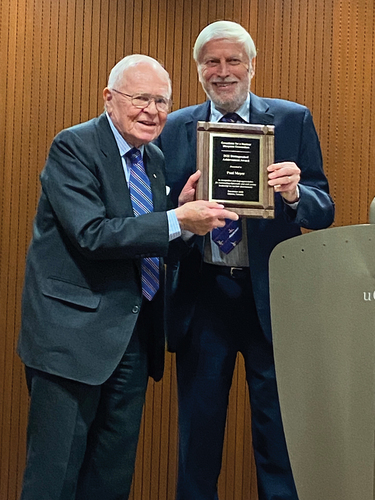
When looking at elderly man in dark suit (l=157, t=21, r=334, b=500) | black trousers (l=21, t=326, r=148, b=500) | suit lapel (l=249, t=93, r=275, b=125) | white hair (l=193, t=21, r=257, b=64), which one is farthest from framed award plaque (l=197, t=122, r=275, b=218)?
black trousers (l=21, t=326, r=148, b=500)

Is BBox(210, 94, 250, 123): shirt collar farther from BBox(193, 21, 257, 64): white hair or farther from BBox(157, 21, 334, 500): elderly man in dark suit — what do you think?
BBox(193, 21, 257, 64): white hair

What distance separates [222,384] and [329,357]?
98cm

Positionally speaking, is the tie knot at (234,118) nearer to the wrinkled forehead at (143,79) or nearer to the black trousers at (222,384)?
the wrinkled forehead at (143,79)

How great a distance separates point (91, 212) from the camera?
210cm

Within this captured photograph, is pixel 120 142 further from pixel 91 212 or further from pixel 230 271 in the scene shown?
pixel 230 271

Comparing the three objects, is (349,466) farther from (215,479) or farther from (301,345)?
(215,479)

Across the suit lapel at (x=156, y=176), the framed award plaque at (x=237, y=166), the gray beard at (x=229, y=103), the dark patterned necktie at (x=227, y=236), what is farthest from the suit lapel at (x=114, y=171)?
the gray beard at (x=229, y=103)

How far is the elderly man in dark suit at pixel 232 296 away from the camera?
8.02ft

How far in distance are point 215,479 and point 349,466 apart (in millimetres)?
1060

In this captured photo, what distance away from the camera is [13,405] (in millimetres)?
3395


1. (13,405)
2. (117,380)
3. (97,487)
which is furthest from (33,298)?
(13,405)

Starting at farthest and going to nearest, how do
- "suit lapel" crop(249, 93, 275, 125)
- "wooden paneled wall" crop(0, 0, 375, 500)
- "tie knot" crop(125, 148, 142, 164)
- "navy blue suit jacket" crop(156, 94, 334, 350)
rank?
"wooden paneled wall" crop(0, 0, 375, 500) → "suit lapel" crop(249, 93, 275, 125) → "navy blue suit jacket" crop(156, 94, 334, 350) → "tie knot" crop(125, 148, 142, 164)

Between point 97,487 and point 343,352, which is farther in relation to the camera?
point 97,487

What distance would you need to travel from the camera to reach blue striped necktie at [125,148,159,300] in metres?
2.27
